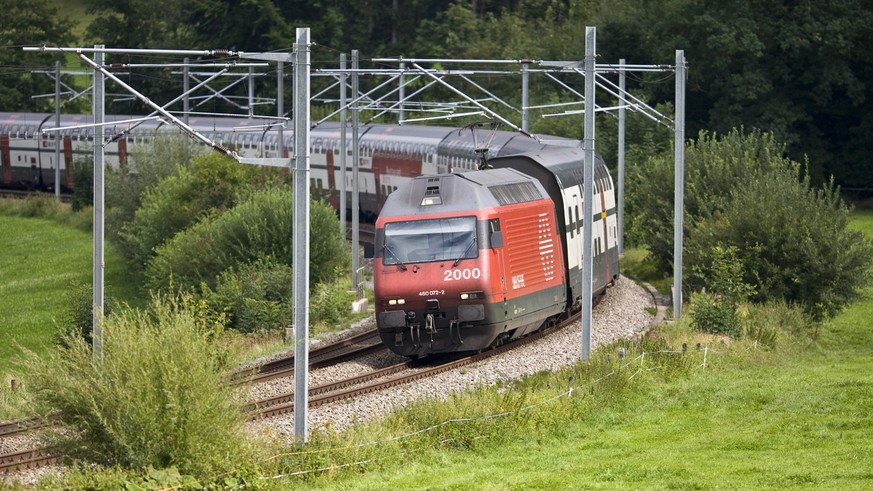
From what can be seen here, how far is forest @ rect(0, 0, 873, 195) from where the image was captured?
63406 mm

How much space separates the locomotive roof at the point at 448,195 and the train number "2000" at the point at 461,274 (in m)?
1.18

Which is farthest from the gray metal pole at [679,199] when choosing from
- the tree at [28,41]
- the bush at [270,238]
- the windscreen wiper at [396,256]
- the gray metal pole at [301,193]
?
the tree at [28,41]

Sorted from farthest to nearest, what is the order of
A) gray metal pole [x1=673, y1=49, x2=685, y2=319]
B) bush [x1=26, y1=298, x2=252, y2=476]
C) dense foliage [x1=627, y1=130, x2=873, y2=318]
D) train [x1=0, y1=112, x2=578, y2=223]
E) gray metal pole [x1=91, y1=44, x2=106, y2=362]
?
train [x1=0, y1=112, x2=578, y2=223] < dense foliage [x1=627, y1=130, x2=873, y2=318] < gray metal pole [x1=673, y1=49, x2=685, y2=319] < gray metal pole [x1=91, y1=44, x2=106, y2=362] < bush [x1=26, y1=298, x2=252, y2=476]

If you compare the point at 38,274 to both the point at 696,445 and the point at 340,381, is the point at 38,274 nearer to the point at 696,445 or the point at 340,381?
the point at 340,381

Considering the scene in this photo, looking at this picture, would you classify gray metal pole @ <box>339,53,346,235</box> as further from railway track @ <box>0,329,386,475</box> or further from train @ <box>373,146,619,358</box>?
train @ <box>373,146,619,358</box>

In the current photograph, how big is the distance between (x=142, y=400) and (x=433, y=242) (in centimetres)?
1051

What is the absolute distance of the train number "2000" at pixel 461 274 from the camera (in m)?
25.7

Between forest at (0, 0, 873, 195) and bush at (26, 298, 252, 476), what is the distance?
32504 millimetres

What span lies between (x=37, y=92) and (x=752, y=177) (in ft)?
204

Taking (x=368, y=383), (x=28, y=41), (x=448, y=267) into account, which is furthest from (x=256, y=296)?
(x=28, y=41)

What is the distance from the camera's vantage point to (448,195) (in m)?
26.5

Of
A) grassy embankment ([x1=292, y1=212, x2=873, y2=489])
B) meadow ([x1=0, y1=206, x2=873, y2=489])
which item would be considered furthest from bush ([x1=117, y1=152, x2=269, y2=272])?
grassy embankment ([x1=292, y1=212, x2=873, y2=489])

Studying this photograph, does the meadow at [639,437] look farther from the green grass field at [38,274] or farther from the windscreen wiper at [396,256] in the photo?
the green grass field at [38,274]

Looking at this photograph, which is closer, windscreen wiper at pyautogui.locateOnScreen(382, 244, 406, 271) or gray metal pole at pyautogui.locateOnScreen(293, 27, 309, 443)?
gray metal pole at pyautogui.locateOnScreen(293, 27, 309, 443)
